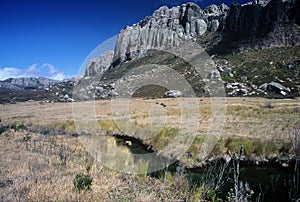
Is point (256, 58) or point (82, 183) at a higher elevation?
point (256, 58)

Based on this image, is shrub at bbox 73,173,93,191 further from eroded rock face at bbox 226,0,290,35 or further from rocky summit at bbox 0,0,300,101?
eroded rock face at bbox 226,0,290,35

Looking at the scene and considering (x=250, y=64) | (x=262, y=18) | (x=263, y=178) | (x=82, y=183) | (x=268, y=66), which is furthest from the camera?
(x=262, y=18)

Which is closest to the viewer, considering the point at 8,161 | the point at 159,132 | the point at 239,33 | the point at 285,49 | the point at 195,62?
the point at 8,161

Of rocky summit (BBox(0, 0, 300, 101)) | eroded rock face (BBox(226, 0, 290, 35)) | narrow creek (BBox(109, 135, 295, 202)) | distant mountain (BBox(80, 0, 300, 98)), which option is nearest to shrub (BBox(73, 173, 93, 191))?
narrow creek (BBox(109, 135, 295, 202))

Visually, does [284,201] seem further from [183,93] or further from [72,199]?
[183,93]

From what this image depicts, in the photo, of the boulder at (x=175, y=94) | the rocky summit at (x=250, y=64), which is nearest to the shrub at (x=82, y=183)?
the rocky summit at (x=250, y=64)

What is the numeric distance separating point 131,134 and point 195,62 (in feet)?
409

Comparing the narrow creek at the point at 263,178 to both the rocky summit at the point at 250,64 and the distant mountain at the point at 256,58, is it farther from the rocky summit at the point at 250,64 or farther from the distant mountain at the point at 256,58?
the distant mountain at the point at 256,58

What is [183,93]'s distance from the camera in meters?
108

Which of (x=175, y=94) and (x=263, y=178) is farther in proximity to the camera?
(x=175, y=94)

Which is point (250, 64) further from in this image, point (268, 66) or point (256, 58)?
point (268, 66)

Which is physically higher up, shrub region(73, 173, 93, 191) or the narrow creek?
shrub region(73, 173, 93, 191)

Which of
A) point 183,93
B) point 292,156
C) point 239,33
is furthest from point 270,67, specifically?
point 292,156

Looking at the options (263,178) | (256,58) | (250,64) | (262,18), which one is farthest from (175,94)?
(262,18)
